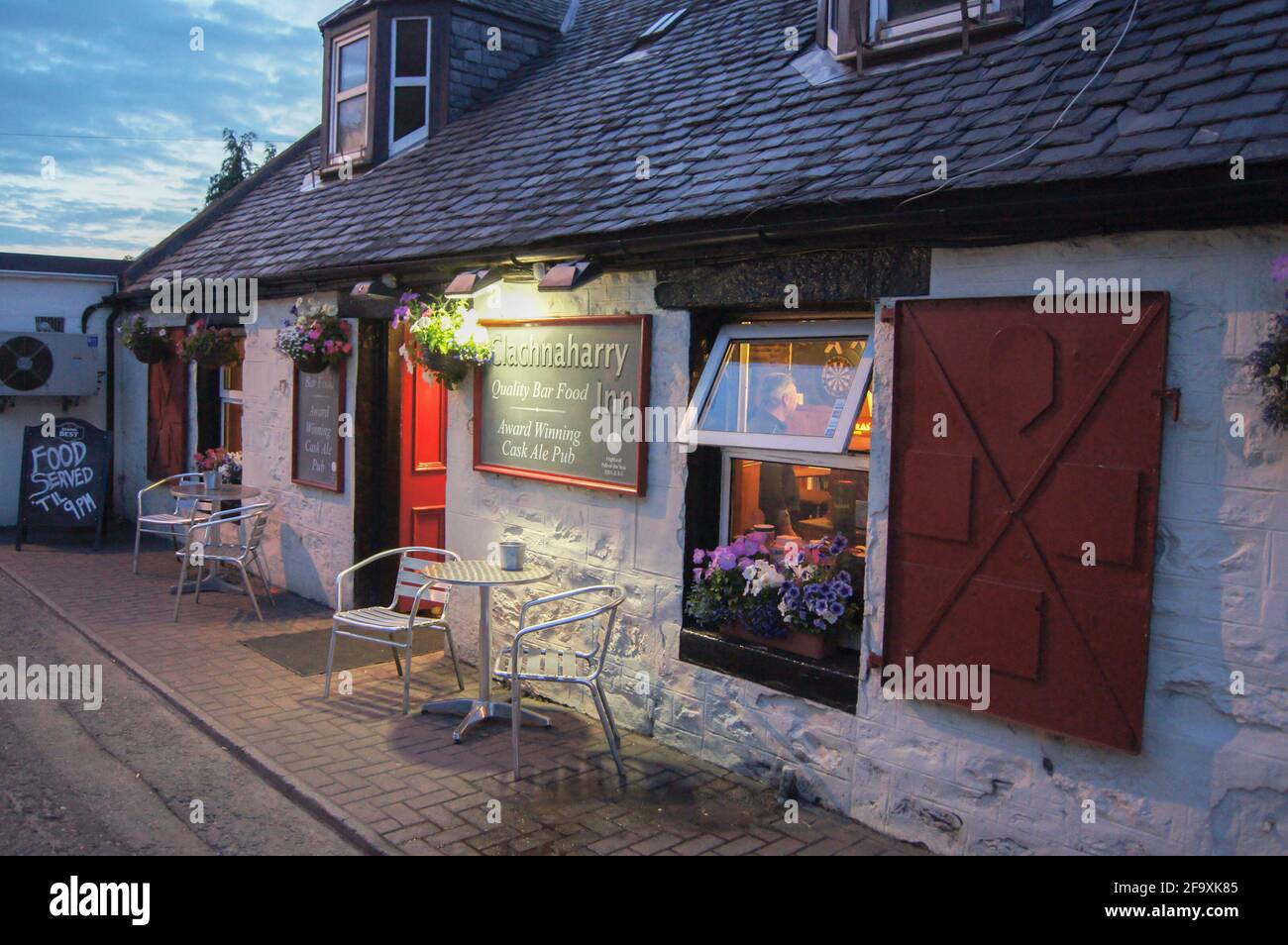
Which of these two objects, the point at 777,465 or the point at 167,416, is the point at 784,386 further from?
the point at 167,416

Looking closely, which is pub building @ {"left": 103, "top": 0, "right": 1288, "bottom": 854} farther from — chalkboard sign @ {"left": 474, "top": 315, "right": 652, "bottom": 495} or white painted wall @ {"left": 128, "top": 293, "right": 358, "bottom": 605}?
white painted wall @ {"left": 128, "top": 293, "right": 358, "bottom": 605}

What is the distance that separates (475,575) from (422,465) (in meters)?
3.34

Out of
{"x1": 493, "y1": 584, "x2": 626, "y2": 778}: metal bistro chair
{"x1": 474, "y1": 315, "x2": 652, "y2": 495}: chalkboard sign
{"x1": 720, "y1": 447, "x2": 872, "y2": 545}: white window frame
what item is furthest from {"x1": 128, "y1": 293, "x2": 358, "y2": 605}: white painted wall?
{"x1": 720, "y1": 447, "x2": 872, "y2": 545}: white window frame

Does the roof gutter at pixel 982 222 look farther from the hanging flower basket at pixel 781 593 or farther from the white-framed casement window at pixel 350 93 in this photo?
the white-framed casement window at pixel 350 93

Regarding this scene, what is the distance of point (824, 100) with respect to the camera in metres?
6.07

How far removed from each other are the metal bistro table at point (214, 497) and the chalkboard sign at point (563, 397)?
136 inches

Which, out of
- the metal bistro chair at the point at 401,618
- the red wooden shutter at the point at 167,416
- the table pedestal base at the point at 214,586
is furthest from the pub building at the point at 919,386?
the red wooden shutter at the point at 167,416

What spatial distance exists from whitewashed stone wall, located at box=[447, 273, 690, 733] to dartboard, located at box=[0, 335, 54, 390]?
8.44 m

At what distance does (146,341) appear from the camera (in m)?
12.5

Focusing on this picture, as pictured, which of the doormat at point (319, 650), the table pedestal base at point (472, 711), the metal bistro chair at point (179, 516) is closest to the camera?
the table pedestal base at point (472, 711)

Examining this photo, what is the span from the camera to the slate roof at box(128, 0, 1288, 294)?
13.8ft

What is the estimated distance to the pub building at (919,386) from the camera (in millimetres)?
3857
